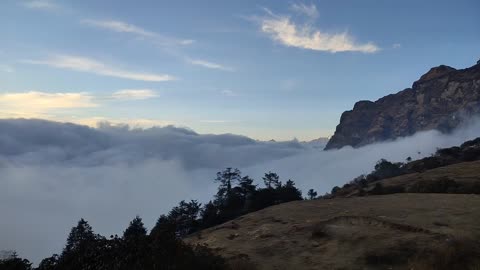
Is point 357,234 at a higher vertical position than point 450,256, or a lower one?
higher

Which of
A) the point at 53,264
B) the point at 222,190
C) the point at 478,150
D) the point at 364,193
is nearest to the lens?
the point at 53,264

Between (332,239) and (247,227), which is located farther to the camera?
(247,227)

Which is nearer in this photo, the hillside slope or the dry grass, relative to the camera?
the dry grass

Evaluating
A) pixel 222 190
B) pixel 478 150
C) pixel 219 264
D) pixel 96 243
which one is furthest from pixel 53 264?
pixel 478 150

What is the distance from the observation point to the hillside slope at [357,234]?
24050 millimetres

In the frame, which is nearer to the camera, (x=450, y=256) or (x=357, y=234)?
(x=450, y=256)

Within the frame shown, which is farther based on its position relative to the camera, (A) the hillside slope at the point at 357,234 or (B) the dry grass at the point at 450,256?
(A) the hillside slope at the point at 357,234

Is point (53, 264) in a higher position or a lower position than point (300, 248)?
higher

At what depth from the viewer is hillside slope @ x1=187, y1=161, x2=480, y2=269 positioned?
78.9 ft

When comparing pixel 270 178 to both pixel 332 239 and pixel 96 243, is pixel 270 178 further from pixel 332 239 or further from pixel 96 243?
pixel 96 243

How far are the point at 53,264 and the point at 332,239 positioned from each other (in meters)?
17.8

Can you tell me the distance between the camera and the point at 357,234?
28.4 meters

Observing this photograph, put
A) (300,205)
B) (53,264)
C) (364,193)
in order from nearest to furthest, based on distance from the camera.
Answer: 1. (53,264)
2. (300,205)
3. (364,193)

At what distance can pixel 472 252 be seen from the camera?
2136cm
